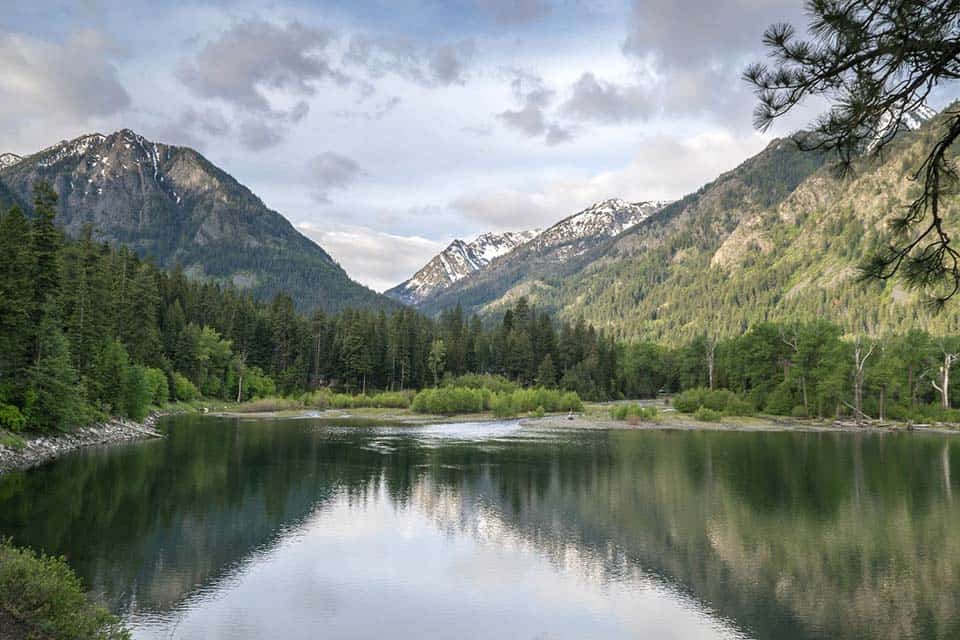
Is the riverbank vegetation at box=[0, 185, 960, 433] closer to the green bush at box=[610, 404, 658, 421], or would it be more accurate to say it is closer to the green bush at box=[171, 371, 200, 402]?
the green bush at box=[171, 371, 200, 402]

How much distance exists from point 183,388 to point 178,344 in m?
7.13

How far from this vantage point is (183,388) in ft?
296

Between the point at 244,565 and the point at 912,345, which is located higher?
the point at 912,345

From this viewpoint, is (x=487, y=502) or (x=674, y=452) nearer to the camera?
(x=487, y=502)

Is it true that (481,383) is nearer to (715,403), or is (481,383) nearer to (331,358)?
(331,358)

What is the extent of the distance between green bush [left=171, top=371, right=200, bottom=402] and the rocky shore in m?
25.1

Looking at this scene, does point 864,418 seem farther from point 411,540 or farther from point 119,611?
point 119,611

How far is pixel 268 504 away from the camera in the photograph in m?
30.4

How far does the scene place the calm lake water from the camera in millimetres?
17016

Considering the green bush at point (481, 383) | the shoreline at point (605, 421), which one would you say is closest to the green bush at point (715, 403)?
the shoreline at point (605, 421)

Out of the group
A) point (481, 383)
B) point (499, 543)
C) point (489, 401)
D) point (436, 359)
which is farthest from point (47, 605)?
point (436, 359)

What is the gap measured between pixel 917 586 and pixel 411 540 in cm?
1588

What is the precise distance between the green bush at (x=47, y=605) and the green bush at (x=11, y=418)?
94.9 feet

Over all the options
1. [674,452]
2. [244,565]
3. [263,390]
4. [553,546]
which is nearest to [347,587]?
[244,565]
